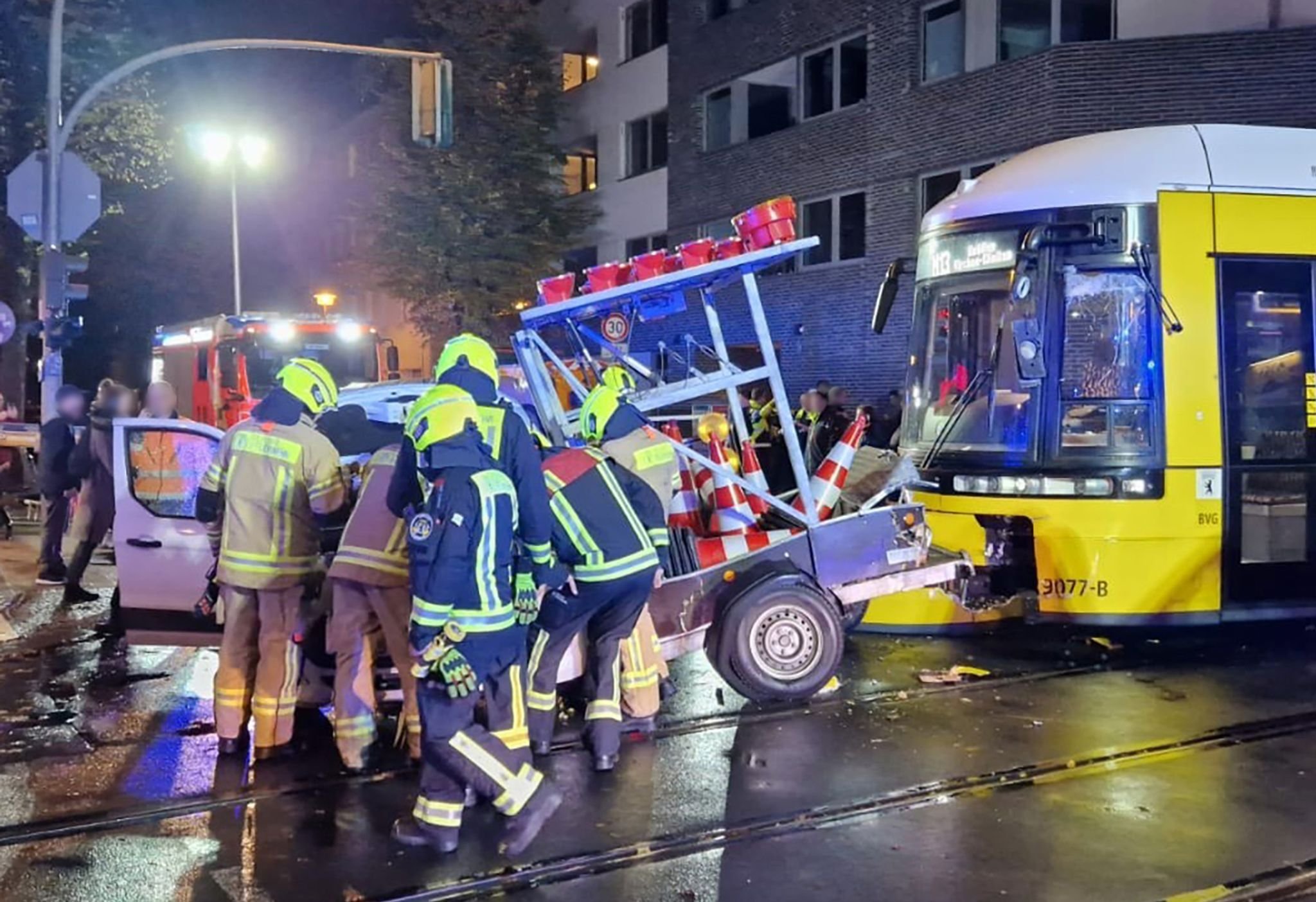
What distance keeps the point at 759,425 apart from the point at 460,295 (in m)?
18.2

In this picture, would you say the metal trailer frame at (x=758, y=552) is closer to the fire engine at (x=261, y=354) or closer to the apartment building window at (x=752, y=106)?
the fire engine at (x=261, y=354)

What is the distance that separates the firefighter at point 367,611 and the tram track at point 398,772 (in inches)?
8.7

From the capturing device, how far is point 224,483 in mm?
6328

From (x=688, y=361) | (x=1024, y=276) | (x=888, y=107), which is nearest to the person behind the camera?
(x=688, y=361)

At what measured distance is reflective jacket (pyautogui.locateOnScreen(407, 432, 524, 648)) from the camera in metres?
4.75

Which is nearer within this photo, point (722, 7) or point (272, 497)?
point (272, 497)

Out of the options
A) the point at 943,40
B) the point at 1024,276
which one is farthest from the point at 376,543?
the point at 943,40

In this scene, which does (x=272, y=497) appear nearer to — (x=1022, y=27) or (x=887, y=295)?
(x=887, y=295)

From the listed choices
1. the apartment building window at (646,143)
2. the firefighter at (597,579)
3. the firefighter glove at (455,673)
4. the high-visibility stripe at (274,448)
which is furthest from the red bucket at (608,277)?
the apartment building window at (646,143)

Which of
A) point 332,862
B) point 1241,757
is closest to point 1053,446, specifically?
point 1241,757

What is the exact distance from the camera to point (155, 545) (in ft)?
24.9

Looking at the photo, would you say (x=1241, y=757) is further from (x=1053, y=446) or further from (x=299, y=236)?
(x=299, y=236)

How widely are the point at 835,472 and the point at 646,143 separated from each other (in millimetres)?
22054

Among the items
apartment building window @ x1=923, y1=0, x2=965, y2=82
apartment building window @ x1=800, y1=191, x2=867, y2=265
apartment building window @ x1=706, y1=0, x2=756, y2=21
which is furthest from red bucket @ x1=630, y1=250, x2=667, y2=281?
apartment building window @ x1=706, y1=0, x2=756, y2=21
